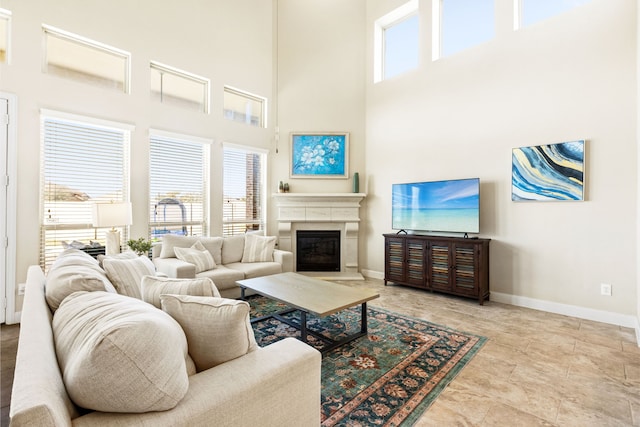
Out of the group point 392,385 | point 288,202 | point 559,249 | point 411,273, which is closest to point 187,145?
point 288,202

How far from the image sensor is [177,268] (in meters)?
3.54

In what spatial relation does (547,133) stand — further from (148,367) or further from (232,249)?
(148,367)

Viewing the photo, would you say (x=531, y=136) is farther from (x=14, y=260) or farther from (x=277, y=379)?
(x=14, y=260)

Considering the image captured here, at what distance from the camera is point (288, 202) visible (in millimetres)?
5668

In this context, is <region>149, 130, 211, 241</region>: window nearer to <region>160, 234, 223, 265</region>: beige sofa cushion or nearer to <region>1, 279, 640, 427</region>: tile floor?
<region>160, 234, 223, 265</region>: beige sofa cushion

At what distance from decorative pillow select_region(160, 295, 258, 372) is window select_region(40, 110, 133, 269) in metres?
3.13

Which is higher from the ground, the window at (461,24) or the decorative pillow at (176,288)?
the window at (461,24)

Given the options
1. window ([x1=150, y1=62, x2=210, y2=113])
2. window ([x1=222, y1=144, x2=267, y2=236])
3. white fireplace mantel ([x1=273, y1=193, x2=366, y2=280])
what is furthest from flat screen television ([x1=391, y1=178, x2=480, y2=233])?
window ([x1=150, y1=62, x2=210, y2=113])

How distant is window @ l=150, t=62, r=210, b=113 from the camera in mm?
4434

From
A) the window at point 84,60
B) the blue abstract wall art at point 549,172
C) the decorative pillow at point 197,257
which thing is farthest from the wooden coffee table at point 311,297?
the window at point 84,60

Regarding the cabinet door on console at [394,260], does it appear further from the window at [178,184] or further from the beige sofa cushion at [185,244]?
the window at [178,184]

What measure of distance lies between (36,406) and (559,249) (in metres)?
4.61

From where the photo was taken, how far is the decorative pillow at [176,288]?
57.3 inches

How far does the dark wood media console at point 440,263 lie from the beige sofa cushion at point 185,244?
2.60 meters
